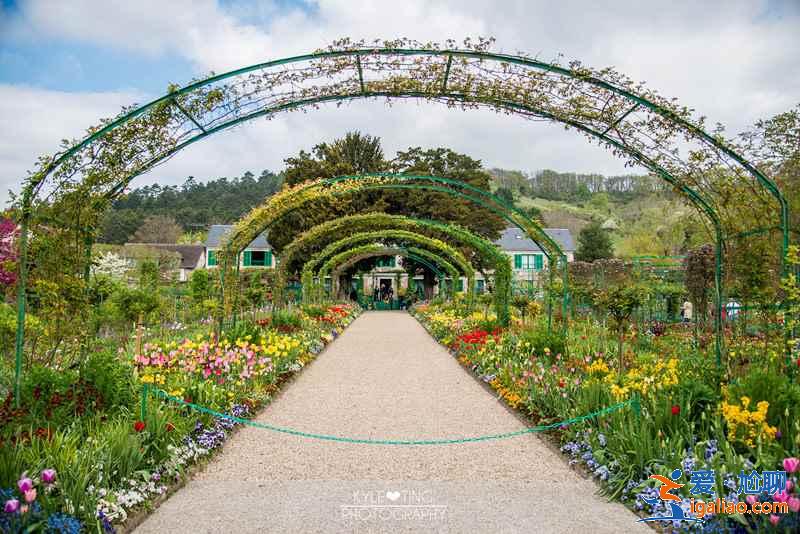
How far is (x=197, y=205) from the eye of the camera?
53.3 metres

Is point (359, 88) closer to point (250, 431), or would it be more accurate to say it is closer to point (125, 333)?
point (250, 431)

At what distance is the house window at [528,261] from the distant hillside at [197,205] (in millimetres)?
19316

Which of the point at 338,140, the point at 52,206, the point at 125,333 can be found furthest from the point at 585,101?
the point at 338,140

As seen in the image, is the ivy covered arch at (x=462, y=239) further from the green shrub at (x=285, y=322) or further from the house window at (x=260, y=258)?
the house window at (x=260, y=258)

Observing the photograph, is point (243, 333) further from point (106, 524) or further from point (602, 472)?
point (602, 472)

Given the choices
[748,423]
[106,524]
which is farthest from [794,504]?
[106,524]

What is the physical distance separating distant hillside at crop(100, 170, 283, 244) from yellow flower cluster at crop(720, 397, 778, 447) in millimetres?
43157

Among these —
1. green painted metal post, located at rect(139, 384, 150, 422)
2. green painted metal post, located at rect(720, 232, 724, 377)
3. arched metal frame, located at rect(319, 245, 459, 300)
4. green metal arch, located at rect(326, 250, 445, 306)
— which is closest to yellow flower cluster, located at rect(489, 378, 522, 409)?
green painted metal post, located at rect(720, 232, 724, 377)

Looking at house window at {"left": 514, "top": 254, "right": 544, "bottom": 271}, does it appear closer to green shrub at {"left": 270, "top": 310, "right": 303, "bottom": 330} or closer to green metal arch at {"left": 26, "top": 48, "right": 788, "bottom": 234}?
green shrub at {"left": 270, "top": 310, "right": 303, "bottom": 330}

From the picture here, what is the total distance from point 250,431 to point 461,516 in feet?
8.94

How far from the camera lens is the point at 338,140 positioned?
28828 mm

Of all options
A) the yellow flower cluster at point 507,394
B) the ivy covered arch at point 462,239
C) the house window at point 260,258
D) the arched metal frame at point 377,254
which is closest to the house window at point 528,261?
the arched metal frame at point 377,254

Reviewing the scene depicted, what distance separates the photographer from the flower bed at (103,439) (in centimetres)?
302

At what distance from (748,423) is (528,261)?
131 ft
